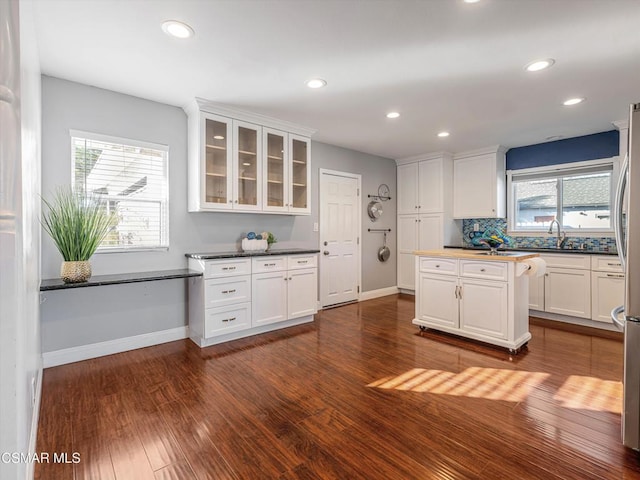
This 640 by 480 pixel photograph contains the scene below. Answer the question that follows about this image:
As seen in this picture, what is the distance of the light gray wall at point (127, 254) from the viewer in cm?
282

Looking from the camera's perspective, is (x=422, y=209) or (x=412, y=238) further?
(x=412, y=238)

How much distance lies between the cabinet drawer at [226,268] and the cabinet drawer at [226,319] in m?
0.34

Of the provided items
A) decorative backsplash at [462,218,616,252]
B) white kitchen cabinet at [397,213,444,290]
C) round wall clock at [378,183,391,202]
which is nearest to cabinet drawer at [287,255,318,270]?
white kitchen cabinet at [397,213,444,290]

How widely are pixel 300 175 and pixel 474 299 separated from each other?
2.53 m

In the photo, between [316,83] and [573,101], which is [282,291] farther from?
[573,101]

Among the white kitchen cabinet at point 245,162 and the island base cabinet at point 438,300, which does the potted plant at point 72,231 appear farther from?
the island base cabinet at point 438,300

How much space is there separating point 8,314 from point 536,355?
12.2 ft

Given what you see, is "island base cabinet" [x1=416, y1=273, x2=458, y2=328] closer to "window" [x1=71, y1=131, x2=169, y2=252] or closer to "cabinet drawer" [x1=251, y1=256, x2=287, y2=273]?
"cabinet drawer" [x1=251, y1=256, x2=287, y2=273]

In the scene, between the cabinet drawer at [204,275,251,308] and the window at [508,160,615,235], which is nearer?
the cabinet drawer at [204,275,251,308]

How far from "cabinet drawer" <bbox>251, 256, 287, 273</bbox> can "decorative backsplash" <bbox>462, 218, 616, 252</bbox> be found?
3.56m

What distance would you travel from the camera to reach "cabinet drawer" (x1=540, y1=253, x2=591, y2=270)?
3.95 m

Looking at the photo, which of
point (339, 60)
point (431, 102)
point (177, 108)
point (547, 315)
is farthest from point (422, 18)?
point (547, 315)

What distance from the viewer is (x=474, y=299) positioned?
10.9 feet

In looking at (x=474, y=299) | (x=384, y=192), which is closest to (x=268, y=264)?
(x=474, y=299)
